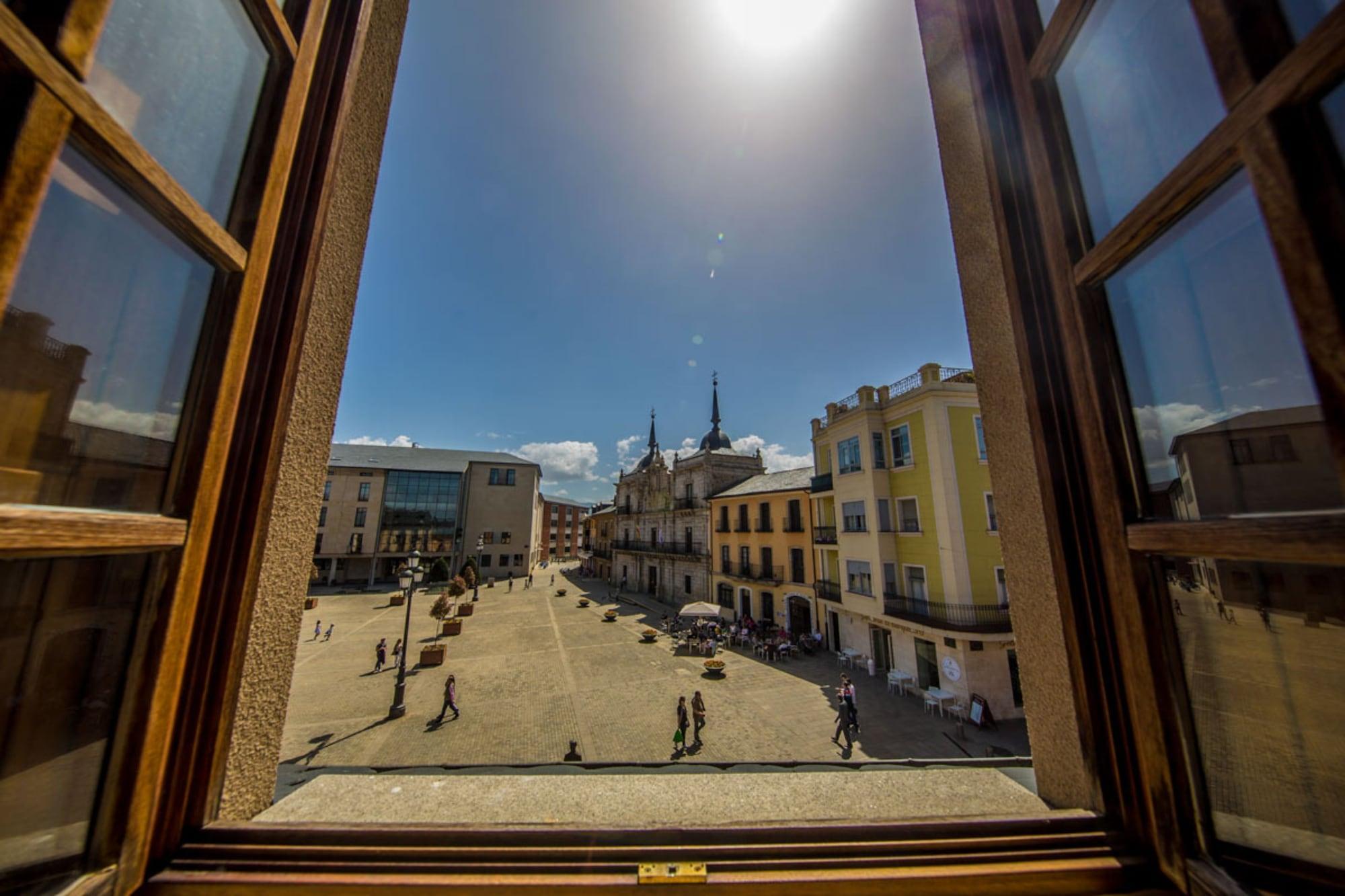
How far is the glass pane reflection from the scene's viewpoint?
0.99 m

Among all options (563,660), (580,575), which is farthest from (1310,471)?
(580,575)

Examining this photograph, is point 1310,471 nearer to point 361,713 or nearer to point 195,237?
point 195,237

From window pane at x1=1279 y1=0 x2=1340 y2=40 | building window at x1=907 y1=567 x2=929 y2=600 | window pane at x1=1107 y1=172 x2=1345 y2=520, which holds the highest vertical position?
window pane at x1=1279 y1=0 x2=1340 y2=40

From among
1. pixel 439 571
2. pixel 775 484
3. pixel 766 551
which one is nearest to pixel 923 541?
pixel 766 551

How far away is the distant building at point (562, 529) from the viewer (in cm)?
8206

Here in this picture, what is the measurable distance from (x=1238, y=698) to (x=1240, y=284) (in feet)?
3.37

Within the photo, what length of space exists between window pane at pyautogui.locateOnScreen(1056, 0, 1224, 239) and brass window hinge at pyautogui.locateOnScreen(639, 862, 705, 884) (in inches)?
85.3

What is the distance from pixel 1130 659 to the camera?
1292mm

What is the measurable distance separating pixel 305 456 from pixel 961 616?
1606cm

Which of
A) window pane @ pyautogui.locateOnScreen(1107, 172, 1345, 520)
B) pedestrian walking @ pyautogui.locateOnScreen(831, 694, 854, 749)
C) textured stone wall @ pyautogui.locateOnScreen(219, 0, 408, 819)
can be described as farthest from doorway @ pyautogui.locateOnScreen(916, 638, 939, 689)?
textured stone wall @ pyautogui.locateOnScreen(219, 0, 408, 819)

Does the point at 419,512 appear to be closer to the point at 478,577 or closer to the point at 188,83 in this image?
the point at 478,577

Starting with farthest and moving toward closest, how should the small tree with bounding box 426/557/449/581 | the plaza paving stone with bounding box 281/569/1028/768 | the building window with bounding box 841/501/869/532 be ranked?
the small tree with bounding box 426/557/449/581, the building window with bounding box 841/501/869/532, the plaza paving stone with bounding box 281/569/1028/768

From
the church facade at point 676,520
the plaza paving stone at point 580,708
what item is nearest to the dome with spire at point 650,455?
the church facade at point 676,520

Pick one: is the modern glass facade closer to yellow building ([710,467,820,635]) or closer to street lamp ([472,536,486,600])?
street lamp ([472,536,486,600])
